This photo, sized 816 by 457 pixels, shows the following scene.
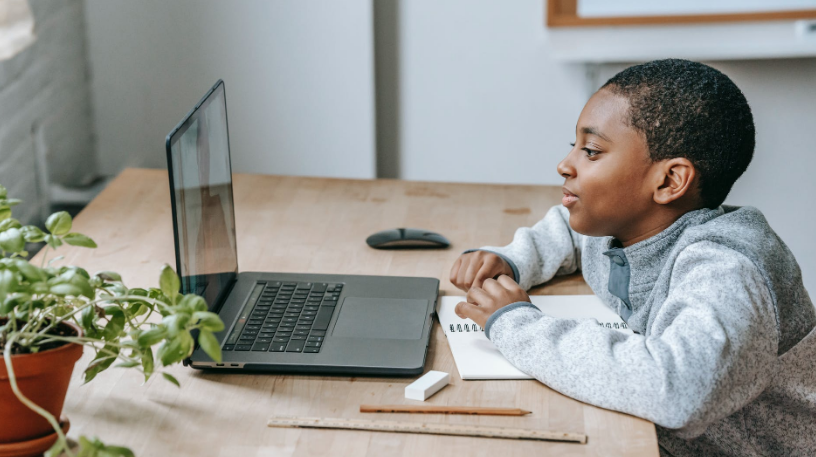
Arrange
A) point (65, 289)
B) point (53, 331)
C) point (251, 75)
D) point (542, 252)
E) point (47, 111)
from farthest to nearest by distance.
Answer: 1. point (251, 75)
2. point (47, 111)
3. point (542, 252)
4. point (53, 331)
5. point (65, 289)

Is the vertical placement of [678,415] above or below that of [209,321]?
below

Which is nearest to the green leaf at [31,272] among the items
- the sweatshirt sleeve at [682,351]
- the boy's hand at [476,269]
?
the sweatshirt sleeve at [682,351]

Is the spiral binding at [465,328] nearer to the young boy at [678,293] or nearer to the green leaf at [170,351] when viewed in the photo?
the young boy at [678,293]

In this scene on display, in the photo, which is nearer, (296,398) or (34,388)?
(34,388)

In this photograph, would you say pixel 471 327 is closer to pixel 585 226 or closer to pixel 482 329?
pixel 482 329

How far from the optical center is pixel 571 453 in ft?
2.43

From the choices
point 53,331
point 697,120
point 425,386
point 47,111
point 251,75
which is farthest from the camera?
point 251,75

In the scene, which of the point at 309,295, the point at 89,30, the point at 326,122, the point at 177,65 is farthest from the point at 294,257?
the point at 89,30

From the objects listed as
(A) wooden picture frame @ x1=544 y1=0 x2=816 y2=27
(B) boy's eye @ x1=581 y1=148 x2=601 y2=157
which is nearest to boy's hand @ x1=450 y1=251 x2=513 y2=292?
(B) boy's eye @ x1=581 y1=148 x2=601 y2=157

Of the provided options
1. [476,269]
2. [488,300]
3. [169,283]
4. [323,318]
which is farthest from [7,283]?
[476,269]

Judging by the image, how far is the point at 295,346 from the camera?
918 millimetres

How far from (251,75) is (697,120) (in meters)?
1.43

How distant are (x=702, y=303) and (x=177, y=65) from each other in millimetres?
1676

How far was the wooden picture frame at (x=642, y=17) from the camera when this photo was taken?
6.38 feet
